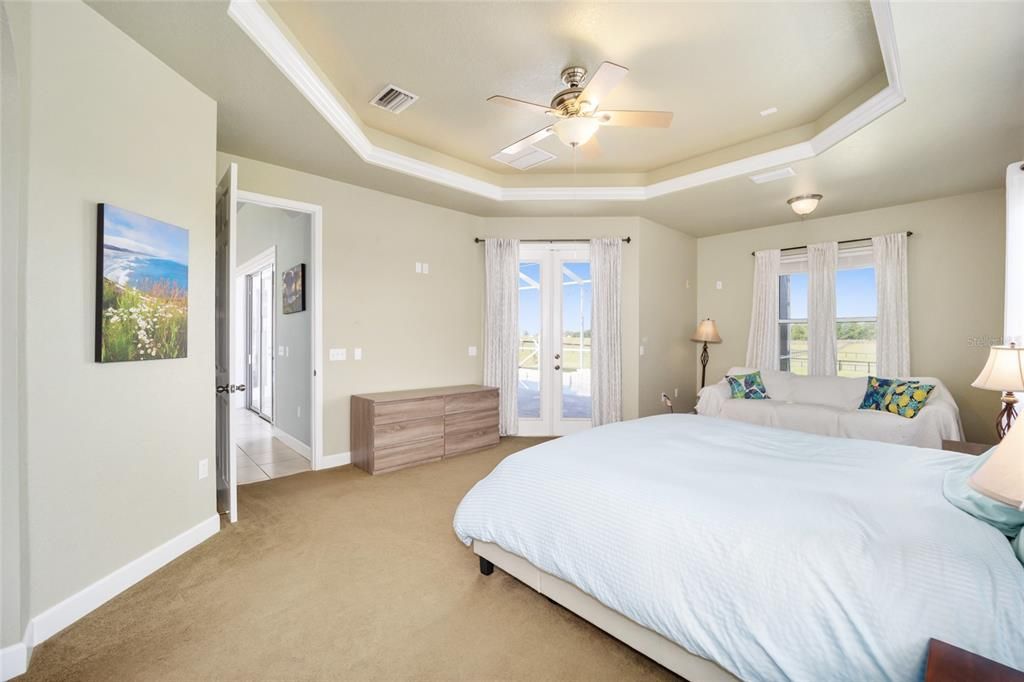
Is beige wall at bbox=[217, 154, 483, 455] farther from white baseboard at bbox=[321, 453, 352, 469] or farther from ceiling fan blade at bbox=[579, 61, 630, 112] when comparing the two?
ceiling fan blade at bbox=[579, 61, 630, 112]

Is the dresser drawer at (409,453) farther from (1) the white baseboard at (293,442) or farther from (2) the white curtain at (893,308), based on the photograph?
(2) the white curtain at (893,308)

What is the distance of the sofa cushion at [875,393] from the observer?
4332 millimetres

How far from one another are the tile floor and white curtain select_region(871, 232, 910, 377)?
6.03 m

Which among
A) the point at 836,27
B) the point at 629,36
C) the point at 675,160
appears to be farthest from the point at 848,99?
the point at 629,36

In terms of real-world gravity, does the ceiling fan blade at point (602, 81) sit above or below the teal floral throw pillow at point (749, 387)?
above

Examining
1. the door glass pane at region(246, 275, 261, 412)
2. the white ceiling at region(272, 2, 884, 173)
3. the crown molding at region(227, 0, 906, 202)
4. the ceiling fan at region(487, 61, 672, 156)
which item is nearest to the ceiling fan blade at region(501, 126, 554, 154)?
the ceiling fan at region(487, 61, 672, 156)

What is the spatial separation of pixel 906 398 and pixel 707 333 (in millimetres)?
2160

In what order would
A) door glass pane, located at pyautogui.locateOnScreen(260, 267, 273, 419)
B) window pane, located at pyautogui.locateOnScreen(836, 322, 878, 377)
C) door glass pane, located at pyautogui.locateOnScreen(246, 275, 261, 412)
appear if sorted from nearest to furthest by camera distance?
window pane, located at pyautogui.locateOnScreen(836, 322, 878, 377) → door glass pane, located at pyautogui.locateOnScreen(260, 267, 273, 419) → door glass pane, located at pyautogui.locateOnScreen(246, 275, 261, 412)

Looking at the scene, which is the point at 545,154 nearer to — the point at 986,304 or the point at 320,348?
the point at 320,348

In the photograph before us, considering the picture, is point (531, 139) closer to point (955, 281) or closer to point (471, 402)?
point (471, 402)

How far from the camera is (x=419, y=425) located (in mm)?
4328

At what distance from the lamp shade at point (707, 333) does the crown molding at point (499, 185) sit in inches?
82.8

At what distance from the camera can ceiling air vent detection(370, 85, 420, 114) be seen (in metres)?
3.17

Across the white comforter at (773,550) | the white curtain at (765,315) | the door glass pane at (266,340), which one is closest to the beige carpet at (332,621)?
the white comforter at (773,550)
